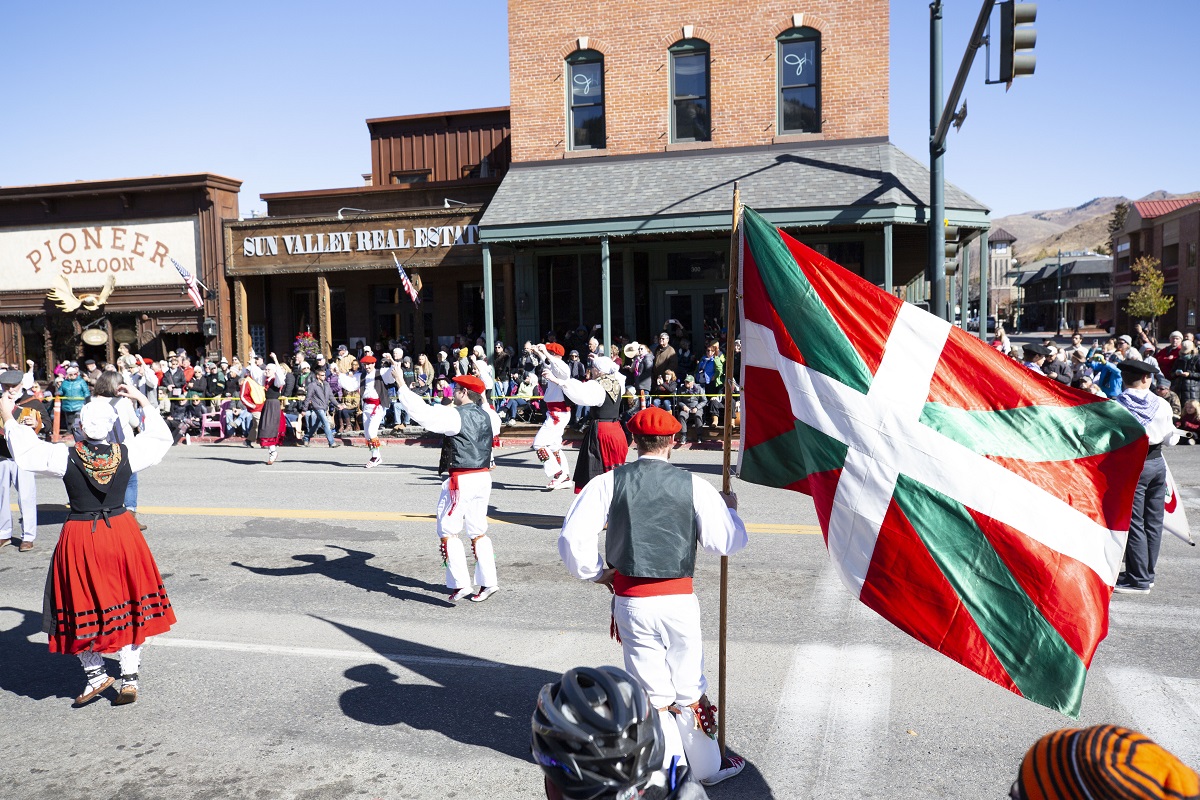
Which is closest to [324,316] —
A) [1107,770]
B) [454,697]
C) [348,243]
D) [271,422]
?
[348,243]

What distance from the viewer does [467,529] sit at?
7688mm

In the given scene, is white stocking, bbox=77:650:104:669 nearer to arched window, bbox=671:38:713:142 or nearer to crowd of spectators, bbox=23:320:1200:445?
crowd of spectators, bbox=23:320:1200:445

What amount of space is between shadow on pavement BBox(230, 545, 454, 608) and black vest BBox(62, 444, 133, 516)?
102 inches

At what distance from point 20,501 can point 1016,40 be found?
445 inches

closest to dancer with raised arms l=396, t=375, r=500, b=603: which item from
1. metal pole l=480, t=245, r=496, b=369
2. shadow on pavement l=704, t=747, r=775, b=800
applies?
shadow on pavement l=704, t=747, r=775, b=800

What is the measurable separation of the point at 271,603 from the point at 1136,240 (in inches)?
2688

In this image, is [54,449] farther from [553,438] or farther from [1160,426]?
[1160,426]

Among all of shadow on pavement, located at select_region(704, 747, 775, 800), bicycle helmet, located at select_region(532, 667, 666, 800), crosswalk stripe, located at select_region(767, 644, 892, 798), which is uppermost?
bicycle helmet, located at select_region(532, 667, 666, 800)

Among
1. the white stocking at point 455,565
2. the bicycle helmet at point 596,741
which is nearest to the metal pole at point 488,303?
the white stocking at point 455,565

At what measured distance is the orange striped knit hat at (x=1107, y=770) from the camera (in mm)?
1963

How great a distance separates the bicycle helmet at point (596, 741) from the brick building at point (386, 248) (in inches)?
824

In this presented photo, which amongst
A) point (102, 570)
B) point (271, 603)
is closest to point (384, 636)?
point (271, 603)

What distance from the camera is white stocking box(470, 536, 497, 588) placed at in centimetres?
757

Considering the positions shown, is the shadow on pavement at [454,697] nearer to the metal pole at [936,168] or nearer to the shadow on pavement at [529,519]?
the shadow on pavement at [529,519]
